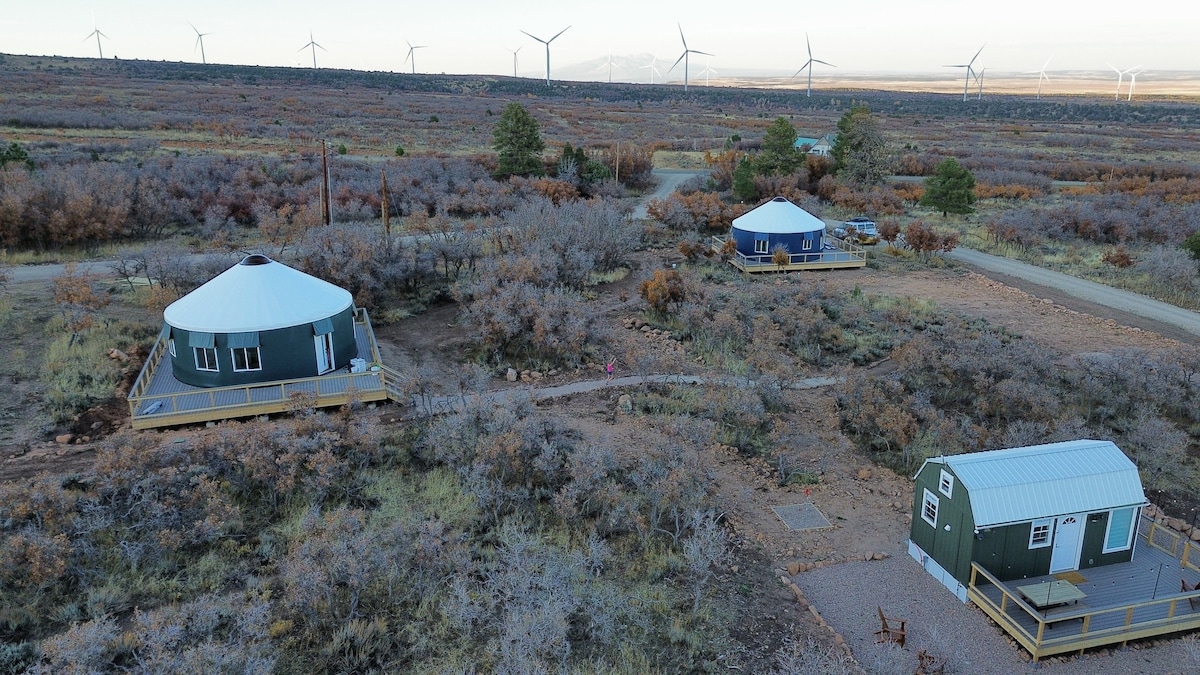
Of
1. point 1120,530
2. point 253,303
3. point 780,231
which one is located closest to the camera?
point 1120,530

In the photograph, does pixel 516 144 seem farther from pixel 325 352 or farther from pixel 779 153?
pixel 325 352

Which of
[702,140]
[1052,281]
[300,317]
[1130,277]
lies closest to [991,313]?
[1052,281]

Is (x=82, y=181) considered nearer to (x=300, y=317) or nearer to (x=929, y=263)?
(x=300, y=317)

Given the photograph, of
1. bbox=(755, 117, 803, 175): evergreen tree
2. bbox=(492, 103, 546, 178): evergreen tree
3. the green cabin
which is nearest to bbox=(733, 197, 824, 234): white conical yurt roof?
bbox=(755, 117, 803, 175): evergreen tree

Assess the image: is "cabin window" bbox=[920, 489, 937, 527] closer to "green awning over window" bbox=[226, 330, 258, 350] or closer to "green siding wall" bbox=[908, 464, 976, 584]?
"green siding wall" bbox=[908, 464, 976, 584]

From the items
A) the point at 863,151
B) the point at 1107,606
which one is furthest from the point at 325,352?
the point at 863,151
